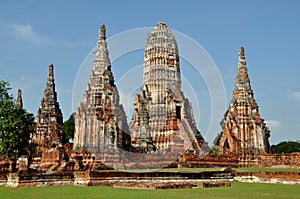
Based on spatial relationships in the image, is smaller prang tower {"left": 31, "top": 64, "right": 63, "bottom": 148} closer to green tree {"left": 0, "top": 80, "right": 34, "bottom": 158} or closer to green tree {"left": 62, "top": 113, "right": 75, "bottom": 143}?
green tree {"left": 62, "top": 113, "right": 75, "bottom": 143}

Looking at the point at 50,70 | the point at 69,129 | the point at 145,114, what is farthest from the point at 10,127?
the point at 69,129

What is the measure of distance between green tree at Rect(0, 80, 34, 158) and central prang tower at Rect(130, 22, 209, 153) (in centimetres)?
1395

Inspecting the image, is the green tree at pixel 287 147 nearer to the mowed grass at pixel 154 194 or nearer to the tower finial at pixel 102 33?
the tower finial at pixel 102 33

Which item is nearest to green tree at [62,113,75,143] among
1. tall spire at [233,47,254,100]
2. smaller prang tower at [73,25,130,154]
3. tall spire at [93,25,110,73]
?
tall spire at [93,25,110,73]

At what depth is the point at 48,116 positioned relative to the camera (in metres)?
51.0

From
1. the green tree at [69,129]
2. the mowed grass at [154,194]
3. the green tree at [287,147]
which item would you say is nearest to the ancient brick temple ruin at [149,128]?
the mowed grass at [154,194]

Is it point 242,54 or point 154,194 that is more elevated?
point 242,54

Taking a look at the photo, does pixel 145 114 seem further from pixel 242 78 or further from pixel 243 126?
pixel 242 78

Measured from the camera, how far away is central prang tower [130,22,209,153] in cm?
4556

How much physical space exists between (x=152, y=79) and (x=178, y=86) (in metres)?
3.66

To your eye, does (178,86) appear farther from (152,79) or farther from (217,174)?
(217,174)

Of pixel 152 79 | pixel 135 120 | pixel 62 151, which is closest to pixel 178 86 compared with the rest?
pixel 152 79

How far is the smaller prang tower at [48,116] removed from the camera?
49.5 metres

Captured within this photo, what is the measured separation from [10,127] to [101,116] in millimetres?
8625
